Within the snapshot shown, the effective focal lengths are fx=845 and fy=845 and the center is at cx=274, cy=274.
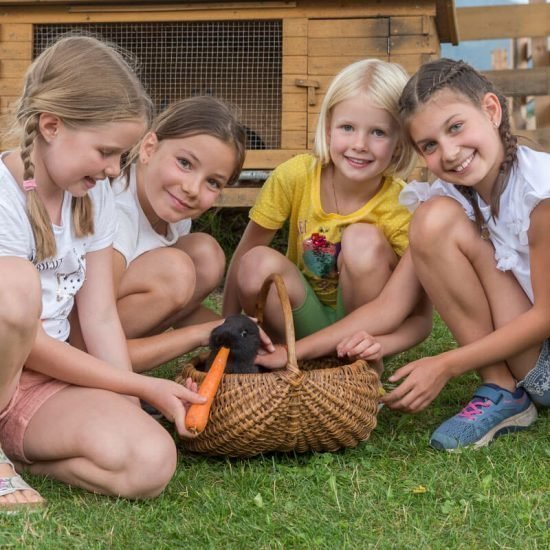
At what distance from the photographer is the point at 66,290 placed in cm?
186

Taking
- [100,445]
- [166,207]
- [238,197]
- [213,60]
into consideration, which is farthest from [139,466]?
[213,60]

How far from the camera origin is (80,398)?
5.72 ft

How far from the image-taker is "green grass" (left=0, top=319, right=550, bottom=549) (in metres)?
1.44

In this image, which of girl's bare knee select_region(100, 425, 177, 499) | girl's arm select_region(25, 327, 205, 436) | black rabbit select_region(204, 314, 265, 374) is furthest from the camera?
black rabbit select_region(204, 314, 265, 374)

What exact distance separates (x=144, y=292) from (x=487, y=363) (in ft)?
2.92

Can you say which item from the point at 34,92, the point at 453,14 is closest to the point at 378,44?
the point at 453,14

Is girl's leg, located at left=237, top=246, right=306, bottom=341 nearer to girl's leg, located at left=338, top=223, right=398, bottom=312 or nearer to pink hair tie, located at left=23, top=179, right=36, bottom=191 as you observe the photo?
girl's leg, located at left=338, top=223, right=398, bottom=312

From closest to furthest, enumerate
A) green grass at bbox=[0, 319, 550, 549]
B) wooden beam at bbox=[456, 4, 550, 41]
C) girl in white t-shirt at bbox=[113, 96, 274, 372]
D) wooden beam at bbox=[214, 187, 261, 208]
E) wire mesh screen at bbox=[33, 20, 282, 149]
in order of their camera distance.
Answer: green grass at bbox=[0, 319, 550, 549]
girl in white t-shirt at bbox=[113, 96, 274, 372]
wooden beam at bbox=[214, 187, 261, 208]
wire mesh screen at bbox=[33, 20, 282, 149]
wooden beam at bbox=[456, 4, 550, 41]

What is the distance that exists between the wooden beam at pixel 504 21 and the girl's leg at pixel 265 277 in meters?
4.06

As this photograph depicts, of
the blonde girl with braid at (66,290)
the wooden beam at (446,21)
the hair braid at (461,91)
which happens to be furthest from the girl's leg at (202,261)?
the wooden beam at (446,21)

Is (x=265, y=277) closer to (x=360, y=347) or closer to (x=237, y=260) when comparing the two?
(x=237, y=260)

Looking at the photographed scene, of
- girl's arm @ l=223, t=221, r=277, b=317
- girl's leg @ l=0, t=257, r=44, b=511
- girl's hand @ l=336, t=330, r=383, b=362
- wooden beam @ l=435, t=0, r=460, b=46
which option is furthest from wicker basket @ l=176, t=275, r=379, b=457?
wooden beam @ l=435, t=0, r=460, b=46

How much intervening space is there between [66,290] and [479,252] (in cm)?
100

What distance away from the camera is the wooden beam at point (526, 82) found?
5355 mm
